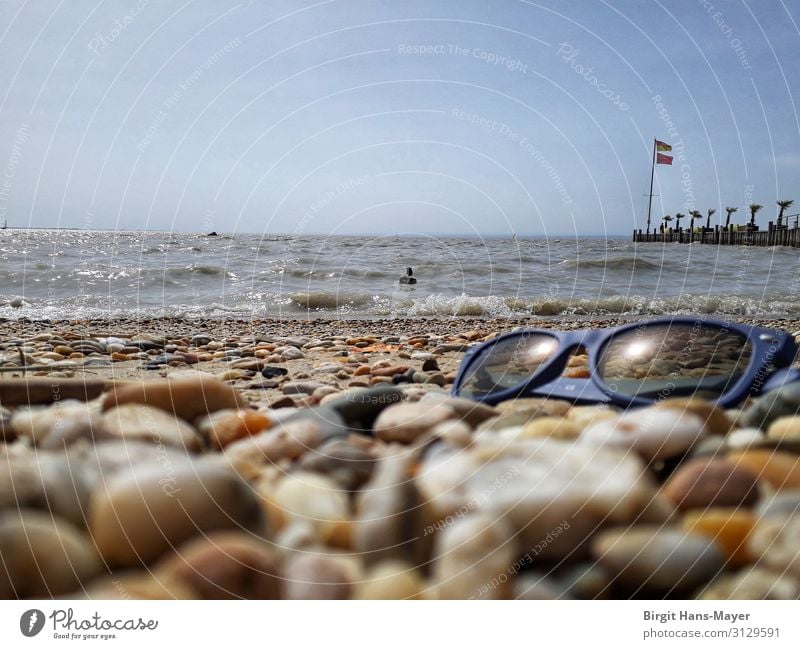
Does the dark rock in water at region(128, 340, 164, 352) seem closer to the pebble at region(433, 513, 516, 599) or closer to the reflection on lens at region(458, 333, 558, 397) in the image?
the reflection on lens at region(458, 333, 558, 397)

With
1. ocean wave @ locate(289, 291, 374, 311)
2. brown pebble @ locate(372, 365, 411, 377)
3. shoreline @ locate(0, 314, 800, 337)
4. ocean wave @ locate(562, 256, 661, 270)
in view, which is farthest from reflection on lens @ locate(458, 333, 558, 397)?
ocean wave @ locate(562, 256, 661, 270)

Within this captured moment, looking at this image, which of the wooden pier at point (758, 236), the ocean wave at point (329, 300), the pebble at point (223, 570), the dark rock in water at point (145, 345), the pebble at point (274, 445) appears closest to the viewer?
the pebble at point (223, 570)

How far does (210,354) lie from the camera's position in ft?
10.2

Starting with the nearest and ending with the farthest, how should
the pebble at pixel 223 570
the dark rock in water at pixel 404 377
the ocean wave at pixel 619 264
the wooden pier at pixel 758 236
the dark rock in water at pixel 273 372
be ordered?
the pebble at pixel 223 570, the dark rock in water at pixel 404 377, the dark rock in water at pixel 273 372, the ocean wave at pixel 619 264, the wooden pier at pixel 758 236

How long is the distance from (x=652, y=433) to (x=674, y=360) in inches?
17.1

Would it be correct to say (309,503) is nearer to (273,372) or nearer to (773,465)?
(773,465)

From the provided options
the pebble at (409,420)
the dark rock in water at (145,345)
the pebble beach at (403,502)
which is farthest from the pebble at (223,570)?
the dark rock in water at (145,345)

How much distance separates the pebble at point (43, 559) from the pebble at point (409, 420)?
1.68 ft

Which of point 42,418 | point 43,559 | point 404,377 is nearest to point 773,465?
point 43,559

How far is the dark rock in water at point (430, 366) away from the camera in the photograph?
2264 millimetres

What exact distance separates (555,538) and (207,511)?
17.8 inches

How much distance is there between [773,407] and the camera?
43.9 inches

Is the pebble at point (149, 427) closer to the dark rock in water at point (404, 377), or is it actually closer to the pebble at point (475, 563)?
the pebble at point (475, 563)

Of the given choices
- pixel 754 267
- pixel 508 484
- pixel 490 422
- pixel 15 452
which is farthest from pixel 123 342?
pixel 754 267
